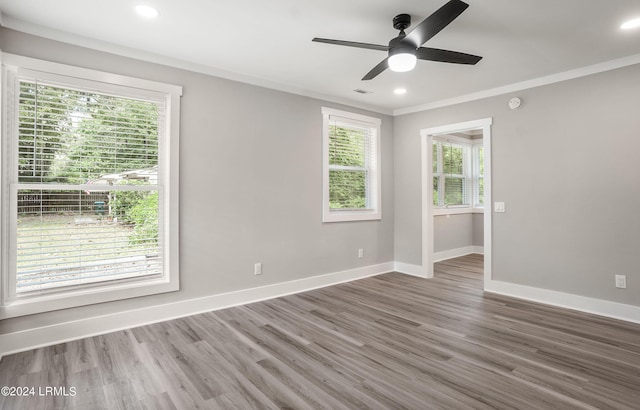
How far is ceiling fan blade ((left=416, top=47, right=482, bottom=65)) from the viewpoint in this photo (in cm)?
254

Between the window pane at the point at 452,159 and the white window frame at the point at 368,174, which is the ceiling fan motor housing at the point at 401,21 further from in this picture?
the window pane at the point at 452,159

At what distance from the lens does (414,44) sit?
2.45 meters

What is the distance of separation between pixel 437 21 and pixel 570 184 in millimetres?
2821

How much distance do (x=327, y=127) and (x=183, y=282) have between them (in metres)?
2.71

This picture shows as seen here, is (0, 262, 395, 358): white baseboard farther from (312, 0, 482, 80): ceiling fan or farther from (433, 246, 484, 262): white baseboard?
(312, 0, 482, 80): ceiling fan

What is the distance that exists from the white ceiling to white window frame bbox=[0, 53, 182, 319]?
0.29 metres

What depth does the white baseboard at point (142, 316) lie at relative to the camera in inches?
109

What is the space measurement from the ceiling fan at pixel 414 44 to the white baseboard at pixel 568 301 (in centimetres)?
291

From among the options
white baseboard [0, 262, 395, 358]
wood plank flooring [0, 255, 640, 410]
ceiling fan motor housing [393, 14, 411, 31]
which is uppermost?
ceiling fan motor housing [393, 14, 411, 31]

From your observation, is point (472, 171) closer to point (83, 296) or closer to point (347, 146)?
point (347, 146)

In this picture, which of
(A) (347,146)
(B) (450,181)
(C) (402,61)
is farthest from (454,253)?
(C) (402,61)

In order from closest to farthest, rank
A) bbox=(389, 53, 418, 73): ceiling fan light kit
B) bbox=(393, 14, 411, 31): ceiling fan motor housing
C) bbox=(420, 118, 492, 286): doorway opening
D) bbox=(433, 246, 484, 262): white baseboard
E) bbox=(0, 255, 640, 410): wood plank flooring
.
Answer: bbox=(0, 255, 640, 410): wood plank flooring < bbox=(389, 53, 418, 73): ceiling fan light kit < bbox=(393, 14, 411, 31): ceiling fan motor housing < bbox=(420, 118, 492, 286): doorway opening < bbox=(433, 246, 484, 262): white baseboard

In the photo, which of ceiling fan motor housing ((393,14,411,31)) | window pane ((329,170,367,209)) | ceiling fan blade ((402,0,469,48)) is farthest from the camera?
window pane ((329,170,367,209))

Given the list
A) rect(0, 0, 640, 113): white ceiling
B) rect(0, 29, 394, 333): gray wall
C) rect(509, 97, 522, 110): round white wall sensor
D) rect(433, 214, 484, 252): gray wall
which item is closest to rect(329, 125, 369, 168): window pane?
rect(0, 29, 394, 333): gray wall
